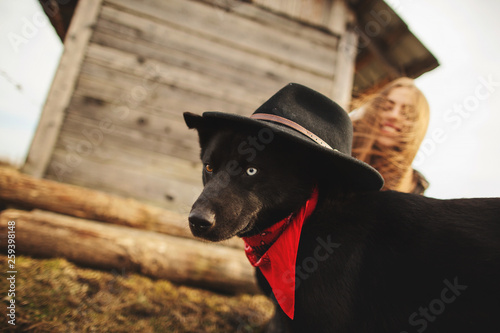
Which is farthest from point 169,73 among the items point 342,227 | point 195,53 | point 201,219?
point 342,227

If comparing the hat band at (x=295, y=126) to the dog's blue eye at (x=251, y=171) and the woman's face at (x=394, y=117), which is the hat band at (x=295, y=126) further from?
the woman's face at (x=394, y=117)

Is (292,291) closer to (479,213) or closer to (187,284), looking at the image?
(479,213)

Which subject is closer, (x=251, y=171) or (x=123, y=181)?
(x=251, y=171)

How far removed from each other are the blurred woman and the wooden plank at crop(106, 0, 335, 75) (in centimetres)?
218

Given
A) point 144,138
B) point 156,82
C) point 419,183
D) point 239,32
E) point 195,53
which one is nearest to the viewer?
point 419,183

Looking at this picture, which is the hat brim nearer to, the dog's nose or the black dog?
the black dog

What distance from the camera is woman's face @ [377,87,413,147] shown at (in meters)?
2.12

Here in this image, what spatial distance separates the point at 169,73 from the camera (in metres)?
3.66

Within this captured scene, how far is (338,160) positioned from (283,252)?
0.50 m

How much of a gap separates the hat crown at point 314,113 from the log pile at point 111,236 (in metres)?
1.94

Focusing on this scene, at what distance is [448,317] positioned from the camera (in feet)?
3.49

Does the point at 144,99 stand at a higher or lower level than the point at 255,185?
higher

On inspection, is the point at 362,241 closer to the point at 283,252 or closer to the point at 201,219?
the point at 283,252

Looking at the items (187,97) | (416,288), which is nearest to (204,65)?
(187,97)
